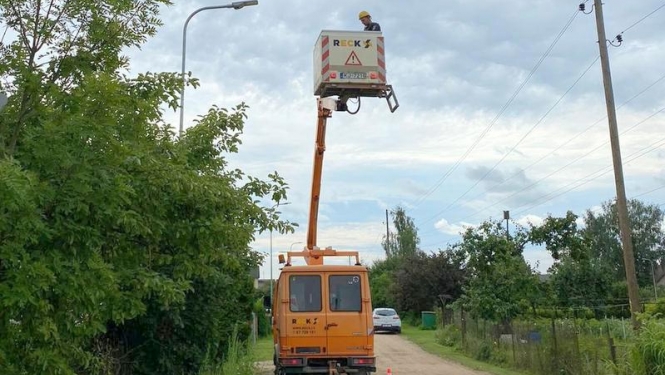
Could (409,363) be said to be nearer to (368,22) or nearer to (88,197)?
(368,22)

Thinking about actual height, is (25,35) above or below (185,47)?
below

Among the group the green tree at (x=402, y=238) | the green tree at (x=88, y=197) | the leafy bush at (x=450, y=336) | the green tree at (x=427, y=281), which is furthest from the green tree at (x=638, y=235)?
the green tree at (x=88, y=197)

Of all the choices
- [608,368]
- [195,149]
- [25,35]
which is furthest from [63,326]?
[608,368]

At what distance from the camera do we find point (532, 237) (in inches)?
1148

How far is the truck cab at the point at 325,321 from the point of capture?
51.7 feet

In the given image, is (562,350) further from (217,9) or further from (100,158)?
(100,158)

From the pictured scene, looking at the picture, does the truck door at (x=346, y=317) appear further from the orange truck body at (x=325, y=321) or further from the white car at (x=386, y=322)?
the white car at (x=386, y=322)

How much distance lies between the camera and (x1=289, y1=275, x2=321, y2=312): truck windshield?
15977mm

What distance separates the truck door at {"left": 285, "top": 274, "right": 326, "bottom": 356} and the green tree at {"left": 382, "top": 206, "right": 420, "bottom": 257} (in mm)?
72227

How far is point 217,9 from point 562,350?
12.2 meters

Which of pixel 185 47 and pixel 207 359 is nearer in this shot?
pixel 207 359

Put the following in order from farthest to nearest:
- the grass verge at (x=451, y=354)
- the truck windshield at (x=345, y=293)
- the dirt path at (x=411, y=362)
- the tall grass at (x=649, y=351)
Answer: the grass verge at (x=451, y=354) → the dirt path at (x=411, y=362) → the truck windshield at (x=345, y=293) → the tall grass at (x=649, y=351)

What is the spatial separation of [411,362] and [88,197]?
20617 mm

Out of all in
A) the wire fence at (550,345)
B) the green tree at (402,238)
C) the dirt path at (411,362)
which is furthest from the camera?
the green tree at (402,238)
